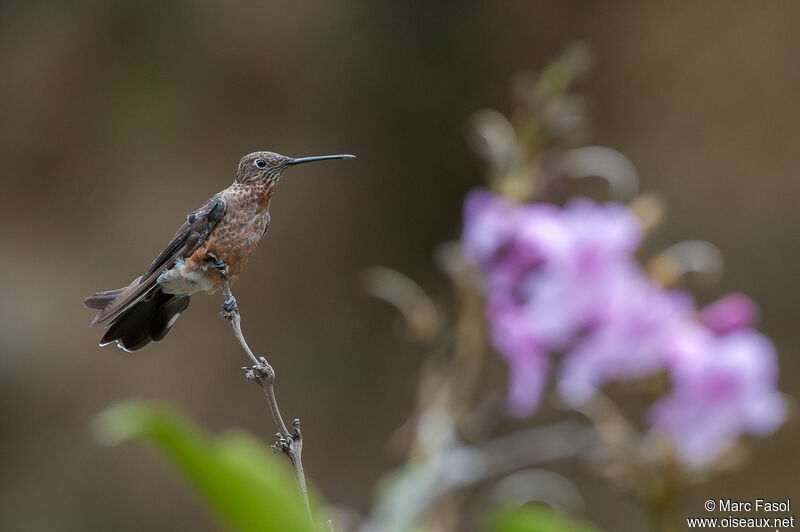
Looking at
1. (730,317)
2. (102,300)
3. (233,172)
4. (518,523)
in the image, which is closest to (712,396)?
(730,317)

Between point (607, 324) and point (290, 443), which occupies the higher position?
point (607, 324)

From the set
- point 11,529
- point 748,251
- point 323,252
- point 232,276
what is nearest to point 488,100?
point 323,252

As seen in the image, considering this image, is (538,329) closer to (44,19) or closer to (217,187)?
(217,187)

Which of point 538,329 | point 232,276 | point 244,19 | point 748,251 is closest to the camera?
point 232,276

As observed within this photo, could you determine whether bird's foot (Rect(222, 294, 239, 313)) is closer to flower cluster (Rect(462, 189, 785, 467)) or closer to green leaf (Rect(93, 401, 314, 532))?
green leaf (Rect(93, 401, 314, 532))

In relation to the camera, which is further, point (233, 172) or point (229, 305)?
point (233, 172)

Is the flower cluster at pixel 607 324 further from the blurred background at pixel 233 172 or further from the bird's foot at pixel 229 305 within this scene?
the blurred background at pixel 233 172

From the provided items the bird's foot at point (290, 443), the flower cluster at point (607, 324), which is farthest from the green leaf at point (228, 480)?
the flower cluster at point (607, 324)

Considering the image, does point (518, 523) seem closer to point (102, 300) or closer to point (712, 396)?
point (102, 300)
